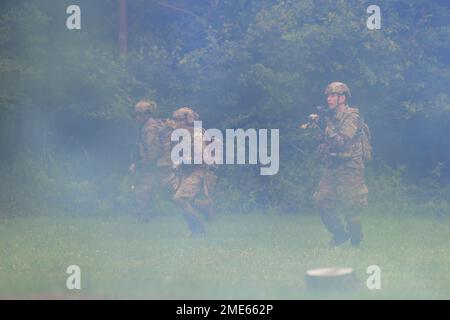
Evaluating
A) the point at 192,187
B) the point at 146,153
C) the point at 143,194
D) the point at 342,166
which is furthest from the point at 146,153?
the point at 342,166

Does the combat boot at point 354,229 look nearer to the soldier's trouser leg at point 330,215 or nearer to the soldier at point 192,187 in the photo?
the soldier's trouser leg at point 330,215

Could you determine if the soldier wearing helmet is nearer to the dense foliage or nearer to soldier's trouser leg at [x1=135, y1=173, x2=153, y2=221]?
soldier's trouser leg at [x1=135, y1=173, x2=153, y2=221]

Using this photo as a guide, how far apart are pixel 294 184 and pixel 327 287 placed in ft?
39.8

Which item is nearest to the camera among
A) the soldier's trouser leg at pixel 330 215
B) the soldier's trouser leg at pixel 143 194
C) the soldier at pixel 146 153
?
the soldier's trouser leg at pixel 330 215

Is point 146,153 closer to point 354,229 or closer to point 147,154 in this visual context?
point 147,154

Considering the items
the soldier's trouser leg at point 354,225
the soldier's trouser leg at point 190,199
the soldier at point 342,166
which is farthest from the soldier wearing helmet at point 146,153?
the soldier's trouser leg at point 354,225

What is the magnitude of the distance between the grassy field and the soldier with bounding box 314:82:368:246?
1.54 feet

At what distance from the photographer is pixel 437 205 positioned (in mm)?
25562

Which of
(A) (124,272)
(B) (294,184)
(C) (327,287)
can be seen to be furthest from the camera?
(B) (294,184)

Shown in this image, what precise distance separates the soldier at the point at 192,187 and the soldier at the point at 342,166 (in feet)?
8.78

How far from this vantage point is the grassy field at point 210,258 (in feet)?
43.4

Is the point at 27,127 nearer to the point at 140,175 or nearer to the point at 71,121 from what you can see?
the point at 71,121

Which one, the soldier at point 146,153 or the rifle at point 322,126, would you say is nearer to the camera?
the rifle at point 322,126
